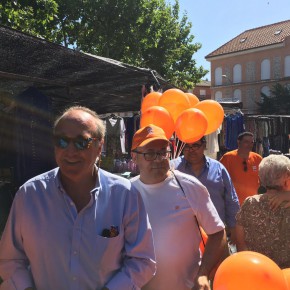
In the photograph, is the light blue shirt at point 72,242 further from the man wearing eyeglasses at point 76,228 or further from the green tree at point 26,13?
the green tree at point 26,13

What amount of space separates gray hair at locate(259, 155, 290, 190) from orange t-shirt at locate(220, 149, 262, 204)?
240 cm

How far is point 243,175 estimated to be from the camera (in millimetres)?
4953

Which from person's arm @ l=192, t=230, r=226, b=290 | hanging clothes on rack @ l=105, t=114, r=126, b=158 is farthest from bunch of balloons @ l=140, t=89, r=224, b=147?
hanging clothes on rack @ l=105, t=114, r=126, b=158

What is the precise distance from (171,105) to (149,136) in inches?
48.0

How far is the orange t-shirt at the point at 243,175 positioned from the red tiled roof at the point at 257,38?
4121cm

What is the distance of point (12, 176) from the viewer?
441 centimetres

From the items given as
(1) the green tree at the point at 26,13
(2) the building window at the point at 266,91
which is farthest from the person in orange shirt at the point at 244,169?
(2) the building window at the point at 266,91

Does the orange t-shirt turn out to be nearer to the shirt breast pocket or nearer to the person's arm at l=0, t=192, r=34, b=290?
the shirt breast pocket

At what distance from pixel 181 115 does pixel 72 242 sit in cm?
194

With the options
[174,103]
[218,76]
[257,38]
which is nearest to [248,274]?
[174,103]

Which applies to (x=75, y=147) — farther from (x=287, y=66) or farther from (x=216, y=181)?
(x=287, y=66)

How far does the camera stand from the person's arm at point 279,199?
248 centimetres

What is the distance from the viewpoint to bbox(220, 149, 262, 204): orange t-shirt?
4.93 m

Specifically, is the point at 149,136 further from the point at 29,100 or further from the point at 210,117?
the point at 29,100
